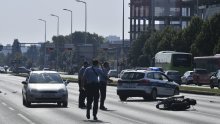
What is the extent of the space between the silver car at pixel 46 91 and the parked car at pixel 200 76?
4028cm

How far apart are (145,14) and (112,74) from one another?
51.4 meters

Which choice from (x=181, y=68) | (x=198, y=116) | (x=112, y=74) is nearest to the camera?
(x=198, y=116)

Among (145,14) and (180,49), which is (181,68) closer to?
(180,49)

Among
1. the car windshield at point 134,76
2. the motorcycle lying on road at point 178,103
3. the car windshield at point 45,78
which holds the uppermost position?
the car windshield at point 45,78

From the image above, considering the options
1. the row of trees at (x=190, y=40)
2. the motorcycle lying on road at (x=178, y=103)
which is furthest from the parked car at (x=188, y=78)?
the motorcycle lying on road at (x=178, y=103)

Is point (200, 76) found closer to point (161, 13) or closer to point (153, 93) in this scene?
point (153, 93)

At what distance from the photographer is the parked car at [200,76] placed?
68875 mm

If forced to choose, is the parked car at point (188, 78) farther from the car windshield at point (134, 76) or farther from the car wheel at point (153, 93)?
the car windshield at point (134, 76)

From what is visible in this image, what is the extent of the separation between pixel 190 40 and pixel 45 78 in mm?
61111

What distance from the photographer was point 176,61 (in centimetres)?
7412

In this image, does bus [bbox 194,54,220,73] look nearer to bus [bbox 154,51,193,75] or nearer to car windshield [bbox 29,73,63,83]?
bus [bbox 154,51,193,75]

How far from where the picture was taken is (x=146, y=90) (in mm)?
A: 35438

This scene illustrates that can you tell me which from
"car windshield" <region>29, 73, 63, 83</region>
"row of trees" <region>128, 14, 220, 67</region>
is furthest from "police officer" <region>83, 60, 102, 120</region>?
"row of trees" <region>128, 14, 220, 67</region>

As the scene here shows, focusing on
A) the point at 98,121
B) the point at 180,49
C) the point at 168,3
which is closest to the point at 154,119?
the point at 98,121
